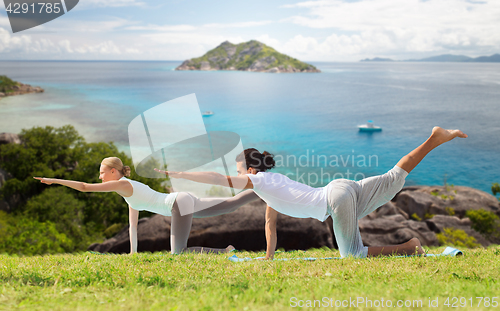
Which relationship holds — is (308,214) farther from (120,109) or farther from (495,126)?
(120,109)

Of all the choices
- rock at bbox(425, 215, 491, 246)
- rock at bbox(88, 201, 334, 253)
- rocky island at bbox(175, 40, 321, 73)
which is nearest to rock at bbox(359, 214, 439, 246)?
rock at bbox(88, 201, 334, 253)

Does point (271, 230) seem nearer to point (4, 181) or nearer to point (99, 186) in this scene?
point (99, 186)

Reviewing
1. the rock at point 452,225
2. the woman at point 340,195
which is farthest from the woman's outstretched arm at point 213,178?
the rock at point 452,225

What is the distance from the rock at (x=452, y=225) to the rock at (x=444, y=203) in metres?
2.45

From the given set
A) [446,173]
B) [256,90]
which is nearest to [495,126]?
[446,173]

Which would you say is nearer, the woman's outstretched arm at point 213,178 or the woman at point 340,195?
the woman's outstretched arm at point 213,178

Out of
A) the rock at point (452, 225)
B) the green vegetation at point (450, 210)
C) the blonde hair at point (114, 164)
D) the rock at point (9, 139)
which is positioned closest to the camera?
the blonde hair at point (114, 164)

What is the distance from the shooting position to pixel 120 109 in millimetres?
92625

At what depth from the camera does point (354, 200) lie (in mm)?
4508

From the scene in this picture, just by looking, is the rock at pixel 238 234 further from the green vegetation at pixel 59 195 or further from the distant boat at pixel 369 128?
the distant boat at pixel 369 128

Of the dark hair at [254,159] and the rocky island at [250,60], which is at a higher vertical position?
the rocky island at [250,60]

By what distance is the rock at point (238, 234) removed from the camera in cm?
1013

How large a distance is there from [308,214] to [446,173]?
59.3 metres

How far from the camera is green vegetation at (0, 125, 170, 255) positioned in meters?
19.7
